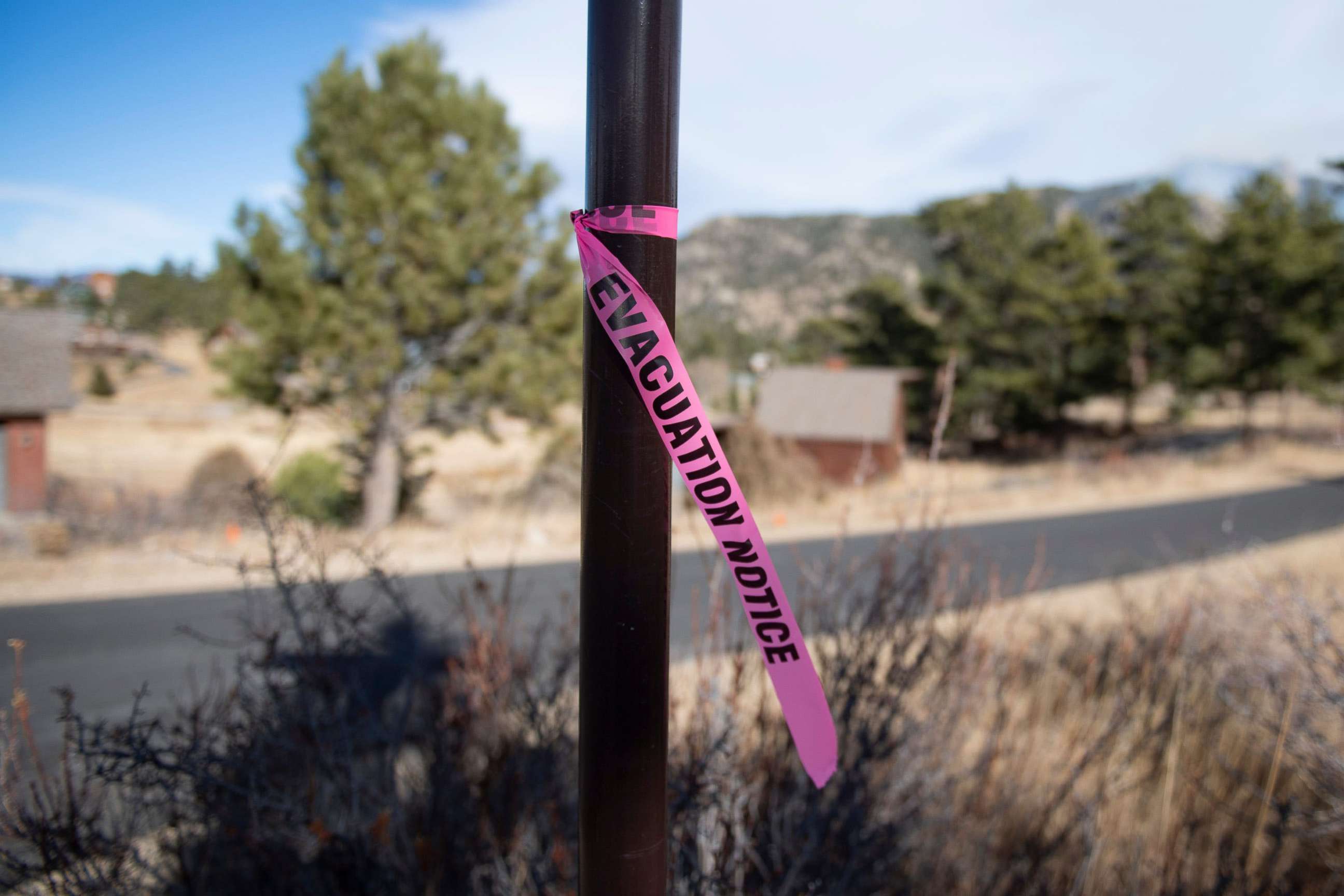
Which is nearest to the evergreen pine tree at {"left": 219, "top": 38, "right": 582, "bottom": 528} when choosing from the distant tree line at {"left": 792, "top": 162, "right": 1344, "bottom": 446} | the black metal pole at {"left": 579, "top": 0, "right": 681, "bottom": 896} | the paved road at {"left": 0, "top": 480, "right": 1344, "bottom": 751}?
the paved road at {"left": 0, "top": 480, "right": 1344, "bottom": 751}

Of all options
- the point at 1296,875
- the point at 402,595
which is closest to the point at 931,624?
the point at 402,595

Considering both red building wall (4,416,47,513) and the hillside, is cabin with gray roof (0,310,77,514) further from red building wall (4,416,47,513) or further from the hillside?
the hillside

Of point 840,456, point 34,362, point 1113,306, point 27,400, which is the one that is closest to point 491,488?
point 27,400

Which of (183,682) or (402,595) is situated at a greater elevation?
(402,595)

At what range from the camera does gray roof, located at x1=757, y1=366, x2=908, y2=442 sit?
113 feet

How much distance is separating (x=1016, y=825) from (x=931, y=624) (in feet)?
4.77

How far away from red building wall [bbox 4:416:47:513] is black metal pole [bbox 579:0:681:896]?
23718 mm

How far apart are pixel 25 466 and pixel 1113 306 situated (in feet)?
141

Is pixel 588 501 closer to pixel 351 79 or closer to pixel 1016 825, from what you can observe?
pixel 1016 825

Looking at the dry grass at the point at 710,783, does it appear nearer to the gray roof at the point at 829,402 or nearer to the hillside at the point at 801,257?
the gray roof at the point at 829,402

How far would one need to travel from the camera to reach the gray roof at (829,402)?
3434cm

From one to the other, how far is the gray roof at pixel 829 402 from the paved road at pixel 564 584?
13523 mm

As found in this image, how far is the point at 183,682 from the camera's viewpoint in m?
8.24

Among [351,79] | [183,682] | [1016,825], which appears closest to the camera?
[1016,825]
